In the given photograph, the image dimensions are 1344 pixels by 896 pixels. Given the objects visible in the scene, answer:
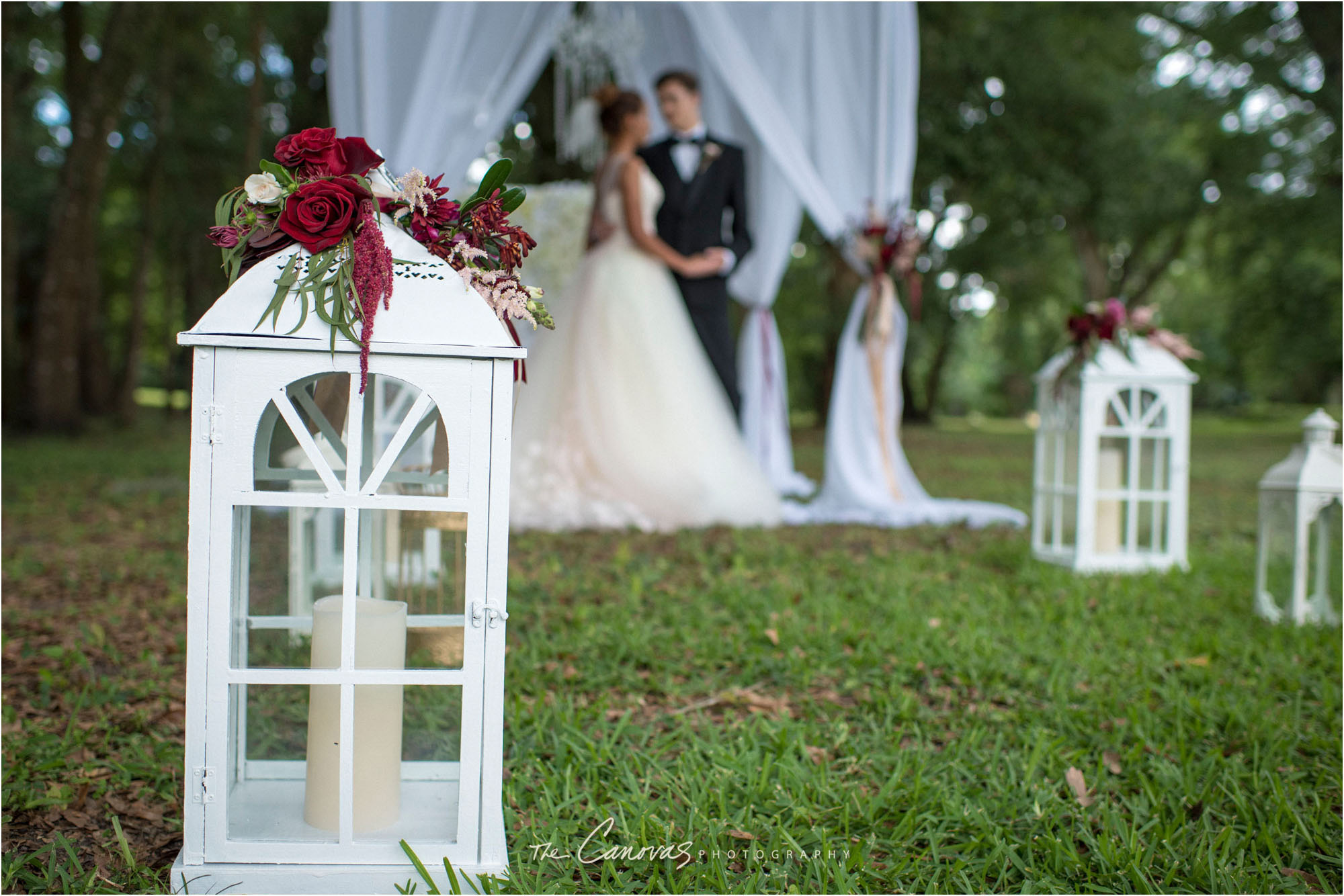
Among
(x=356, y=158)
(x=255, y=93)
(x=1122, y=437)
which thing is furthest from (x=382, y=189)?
(x=255, y=93)

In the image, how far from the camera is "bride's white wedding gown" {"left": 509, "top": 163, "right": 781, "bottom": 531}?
15.4ft

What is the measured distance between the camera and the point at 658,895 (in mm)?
1506

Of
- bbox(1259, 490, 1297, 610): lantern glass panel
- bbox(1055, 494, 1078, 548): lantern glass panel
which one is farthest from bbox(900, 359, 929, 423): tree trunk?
bbox(1259, 490, 1297, 610): lantern glass panel

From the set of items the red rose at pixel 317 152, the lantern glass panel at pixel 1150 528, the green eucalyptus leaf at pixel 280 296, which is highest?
the red rose at pixel 317 152

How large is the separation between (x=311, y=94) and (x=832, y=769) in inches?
479

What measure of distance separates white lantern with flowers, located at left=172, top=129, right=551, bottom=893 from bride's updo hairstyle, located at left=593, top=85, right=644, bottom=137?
3708 millimetres

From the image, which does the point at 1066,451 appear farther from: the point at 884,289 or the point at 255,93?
the point at 255,93

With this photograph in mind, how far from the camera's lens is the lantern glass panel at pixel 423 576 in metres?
1.55

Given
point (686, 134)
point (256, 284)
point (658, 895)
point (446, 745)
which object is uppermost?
point (686, 134)

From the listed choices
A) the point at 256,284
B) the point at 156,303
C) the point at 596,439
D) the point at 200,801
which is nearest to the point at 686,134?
the point at 596,439

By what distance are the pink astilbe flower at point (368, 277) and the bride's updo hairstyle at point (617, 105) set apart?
387 centimetres

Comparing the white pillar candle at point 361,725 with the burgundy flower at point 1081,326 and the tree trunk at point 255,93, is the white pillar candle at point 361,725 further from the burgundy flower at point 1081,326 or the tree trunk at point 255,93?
the tree trunk at point 255,93

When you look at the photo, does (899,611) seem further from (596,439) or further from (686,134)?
(686,134)

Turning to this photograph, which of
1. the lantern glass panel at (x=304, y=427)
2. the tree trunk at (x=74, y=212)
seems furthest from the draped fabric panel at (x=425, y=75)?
the tree trunk at (x=74, y=212)
